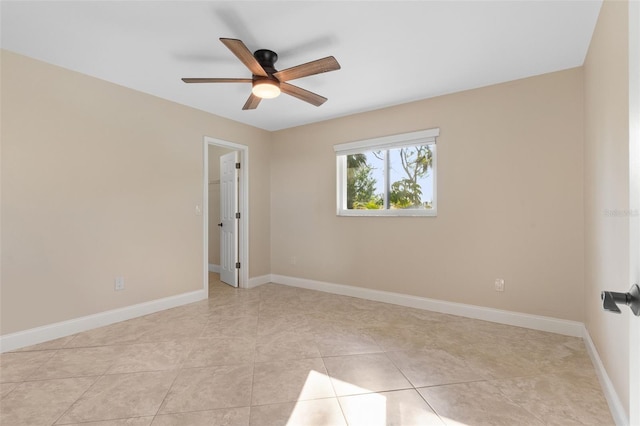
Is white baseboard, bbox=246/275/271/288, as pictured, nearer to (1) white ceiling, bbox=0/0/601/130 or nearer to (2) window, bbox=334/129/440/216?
(2) window, bbox=334/129/440/216

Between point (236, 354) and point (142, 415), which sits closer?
point (142, 415)

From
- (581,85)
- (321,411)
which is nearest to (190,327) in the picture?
(321,411)

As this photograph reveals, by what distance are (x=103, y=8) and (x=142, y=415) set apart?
258 centimetres

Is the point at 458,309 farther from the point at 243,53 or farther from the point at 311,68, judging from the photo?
the point at 243,53

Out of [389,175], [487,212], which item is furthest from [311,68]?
[487,212]

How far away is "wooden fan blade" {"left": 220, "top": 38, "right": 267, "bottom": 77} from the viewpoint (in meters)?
1.92

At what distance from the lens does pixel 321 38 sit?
7.67 ft

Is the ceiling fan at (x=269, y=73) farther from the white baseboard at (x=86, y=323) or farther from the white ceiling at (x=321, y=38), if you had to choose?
the white baseboard at (x=86, y=323)

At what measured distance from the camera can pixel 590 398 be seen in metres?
1.84

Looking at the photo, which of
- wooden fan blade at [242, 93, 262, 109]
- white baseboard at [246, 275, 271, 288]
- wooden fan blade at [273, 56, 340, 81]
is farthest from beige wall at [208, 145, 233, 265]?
wooden fan blade at [273, 56, 340, 81]

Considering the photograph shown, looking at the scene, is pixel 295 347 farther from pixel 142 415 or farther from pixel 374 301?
pixel 374 301

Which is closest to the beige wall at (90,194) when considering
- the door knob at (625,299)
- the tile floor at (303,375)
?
the tile floor at (303,375)

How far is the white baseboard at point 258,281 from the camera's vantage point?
4605 mm

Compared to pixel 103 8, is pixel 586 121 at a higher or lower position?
lower
